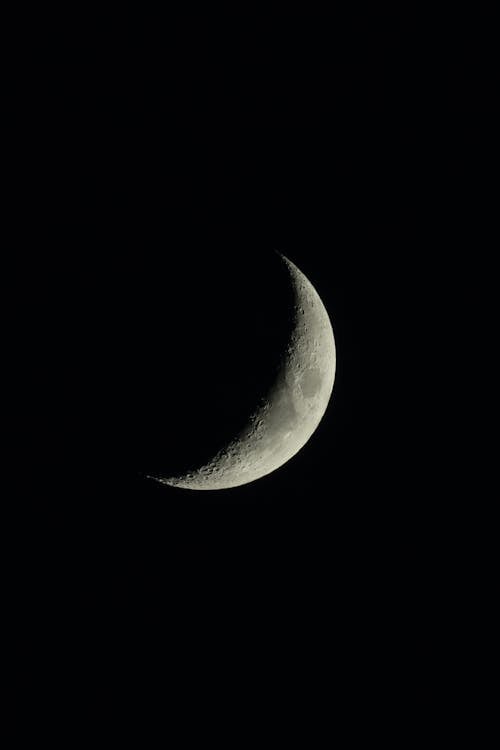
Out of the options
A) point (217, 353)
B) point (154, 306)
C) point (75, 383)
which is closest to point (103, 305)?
point (154, 306)

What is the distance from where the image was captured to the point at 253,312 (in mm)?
2527

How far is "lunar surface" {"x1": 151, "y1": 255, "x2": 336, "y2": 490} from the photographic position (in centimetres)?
266

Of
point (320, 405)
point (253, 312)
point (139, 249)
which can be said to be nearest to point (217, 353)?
point (253, 312)

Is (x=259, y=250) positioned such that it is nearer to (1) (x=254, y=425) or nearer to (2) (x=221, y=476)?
(1) (x=254, y=425)

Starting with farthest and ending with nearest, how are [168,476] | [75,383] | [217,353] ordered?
1. [168,476]
2. [75,383]
3. [217,353]

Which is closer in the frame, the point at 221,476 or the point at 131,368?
the point at 131,368

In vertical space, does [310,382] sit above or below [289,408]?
above

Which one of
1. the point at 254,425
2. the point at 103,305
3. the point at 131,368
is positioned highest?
the point at 103,305

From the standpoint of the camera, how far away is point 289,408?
272cm

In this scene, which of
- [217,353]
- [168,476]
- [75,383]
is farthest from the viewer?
[168,476]

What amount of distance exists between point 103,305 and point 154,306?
245 millimetres

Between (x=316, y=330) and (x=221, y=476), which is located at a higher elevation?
(x=316, y=330)

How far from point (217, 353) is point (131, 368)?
39 cm

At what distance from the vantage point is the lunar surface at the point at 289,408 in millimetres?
2660
